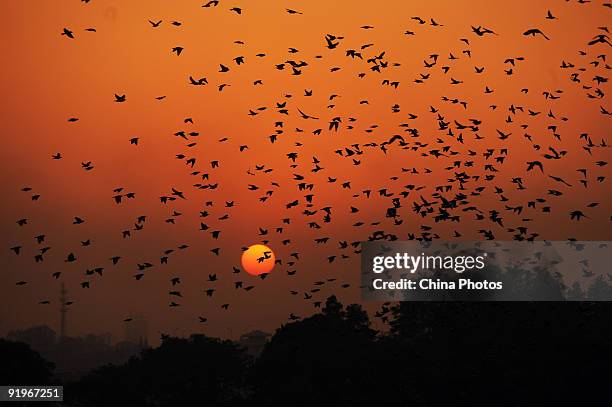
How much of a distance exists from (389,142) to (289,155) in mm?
3388

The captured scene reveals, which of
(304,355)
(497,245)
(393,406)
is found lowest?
(393,406)

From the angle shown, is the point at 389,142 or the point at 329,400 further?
the point at 329,400

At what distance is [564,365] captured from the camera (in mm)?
58031

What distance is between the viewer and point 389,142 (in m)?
35.5

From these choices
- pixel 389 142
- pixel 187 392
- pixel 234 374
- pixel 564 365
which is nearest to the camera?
pixel 389 142

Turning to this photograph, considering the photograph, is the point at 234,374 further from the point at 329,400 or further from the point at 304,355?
the point at 329,400

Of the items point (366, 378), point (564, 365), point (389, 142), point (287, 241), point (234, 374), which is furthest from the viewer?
point (234, 374)

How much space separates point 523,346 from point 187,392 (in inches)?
1144

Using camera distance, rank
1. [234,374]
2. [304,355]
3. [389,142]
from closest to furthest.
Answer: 1. [389,142]
2. [304,355]
3. [234,374]

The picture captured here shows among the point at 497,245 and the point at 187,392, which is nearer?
the point at 187,392

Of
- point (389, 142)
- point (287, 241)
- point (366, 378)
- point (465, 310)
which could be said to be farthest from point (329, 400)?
point (389, 142)

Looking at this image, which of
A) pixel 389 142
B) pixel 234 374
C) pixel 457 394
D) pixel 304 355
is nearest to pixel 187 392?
pixel 234 374

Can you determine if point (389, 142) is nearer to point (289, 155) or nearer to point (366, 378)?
point (289, 155)

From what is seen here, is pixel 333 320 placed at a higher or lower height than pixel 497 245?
lower
